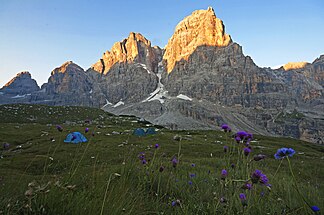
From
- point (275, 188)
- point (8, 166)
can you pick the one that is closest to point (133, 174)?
point (275, 188)

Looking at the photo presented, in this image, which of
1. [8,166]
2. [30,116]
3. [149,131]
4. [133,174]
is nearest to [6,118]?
[30,116]

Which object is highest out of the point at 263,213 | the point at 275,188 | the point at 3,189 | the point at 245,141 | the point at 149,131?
the point at 245,141

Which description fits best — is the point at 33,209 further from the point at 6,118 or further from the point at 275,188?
the point at 6,118

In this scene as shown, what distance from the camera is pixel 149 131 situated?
50500 millimetres

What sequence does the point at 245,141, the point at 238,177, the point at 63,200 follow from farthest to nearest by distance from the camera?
the point at 238,177 < the point at 245,141 < the point at 63,200

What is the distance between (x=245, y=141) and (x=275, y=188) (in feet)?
6.88

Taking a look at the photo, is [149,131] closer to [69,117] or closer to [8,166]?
[8,166]

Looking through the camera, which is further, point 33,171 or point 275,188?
point 33,171

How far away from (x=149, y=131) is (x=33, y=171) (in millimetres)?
34390

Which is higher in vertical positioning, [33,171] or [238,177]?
[238,177]

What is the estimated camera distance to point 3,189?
3389 mm

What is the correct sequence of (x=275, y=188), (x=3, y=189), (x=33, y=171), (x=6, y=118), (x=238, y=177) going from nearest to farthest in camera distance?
(x=3, y=189)
(x=238, y=177)
(x=275, y=188)
(x=33, y=171)
(x=6, y=118)

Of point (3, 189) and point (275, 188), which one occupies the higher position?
point (3, 189)

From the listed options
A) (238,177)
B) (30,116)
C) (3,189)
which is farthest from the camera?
(30,116)
